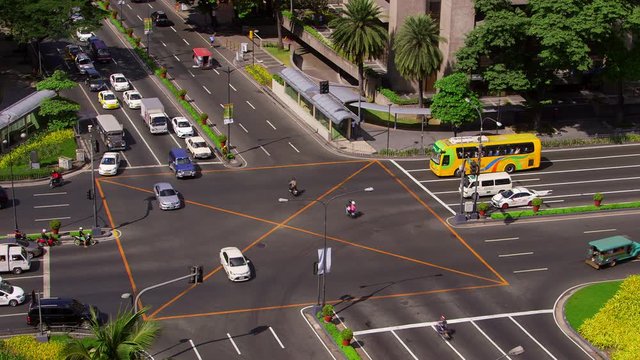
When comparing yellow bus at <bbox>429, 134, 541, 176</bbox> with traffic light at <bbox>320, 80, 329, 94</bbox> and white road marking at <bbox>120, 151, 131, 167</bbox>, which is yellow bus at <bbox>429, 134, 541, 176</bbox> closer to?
traffic light at <bbox>320, 80, 329, 94</bbox>

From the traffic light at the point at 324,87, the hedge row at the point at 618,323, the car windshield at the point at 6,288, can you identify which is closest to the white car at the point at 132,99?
the traffic light at the point at 324,87

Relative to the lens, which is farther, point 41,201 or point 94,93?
point 94,93

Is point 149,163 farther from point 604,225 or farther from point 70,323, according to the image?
point 604,225

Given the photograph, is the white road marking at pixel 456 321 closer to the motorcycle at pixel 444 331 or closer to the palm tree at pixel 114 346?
the motorcycle at pixel 444 331

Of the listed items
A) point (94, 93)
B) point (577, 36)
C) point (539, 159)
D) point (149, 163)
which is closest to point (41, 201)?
point (149, 163)

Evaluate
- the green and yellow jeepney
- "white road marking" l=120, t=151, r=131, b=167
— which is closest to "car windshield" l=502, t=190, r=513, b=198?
the green and yellow jeepney

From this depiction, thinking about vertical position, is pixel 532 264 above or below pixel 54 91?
below
